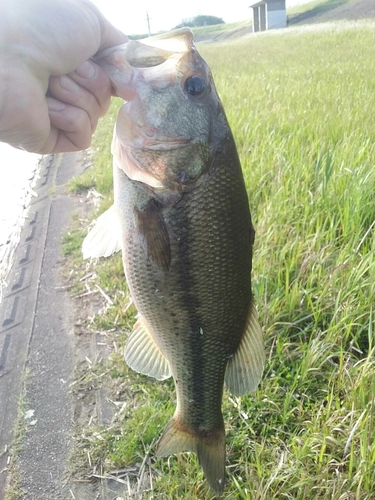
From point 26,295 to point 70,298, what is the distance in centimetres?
44

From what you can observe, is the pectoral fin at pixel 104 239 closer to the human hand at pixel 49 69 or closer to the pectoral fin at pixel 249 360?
the human hand at pixel 49 69

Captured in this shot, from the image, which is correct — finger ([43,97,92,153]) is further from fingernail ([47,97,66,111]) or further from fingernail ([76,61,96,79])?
fingernail ([76,61,96,79])

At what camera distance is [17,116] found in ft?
4.94

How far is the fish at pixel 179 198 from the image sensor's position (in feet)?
4.79

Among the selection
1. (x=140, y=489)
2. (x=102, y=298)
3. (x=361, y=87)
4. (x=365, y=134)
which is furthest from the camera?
(x=361, y=87)

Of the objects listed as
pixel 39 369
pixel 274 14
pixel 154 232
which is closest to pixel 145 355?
pixel 154 232

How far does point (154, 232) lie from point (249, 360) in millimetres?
599

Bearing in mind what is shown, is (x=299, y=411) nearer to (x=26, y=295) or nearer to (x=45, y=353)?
(x=45, y=353)

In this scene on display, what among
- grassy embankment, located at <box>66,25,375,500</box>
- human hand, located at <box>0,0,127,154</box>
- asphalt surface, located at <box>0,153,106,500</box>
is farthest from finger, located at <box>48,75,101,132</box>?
asphalt surface, located at <box>0,153,106,500</box>

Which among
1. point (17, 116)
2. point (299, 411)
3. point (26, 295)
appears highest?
point (17, 116)

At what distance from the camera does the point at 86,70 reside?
1.59m

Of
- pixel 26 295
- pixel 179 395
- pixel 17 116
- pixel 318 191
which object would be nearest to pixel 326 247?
pixel 318 191

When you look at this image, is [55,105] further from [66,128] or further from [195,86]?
[195,86]

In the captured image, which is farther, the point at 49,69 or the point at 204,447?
the point at 204,447
